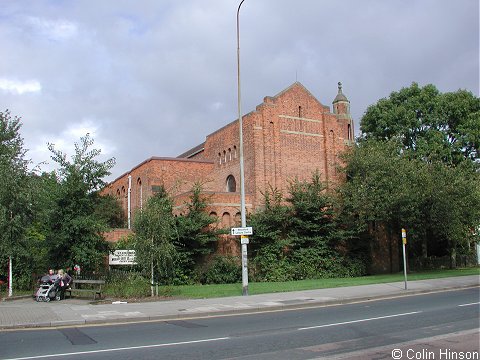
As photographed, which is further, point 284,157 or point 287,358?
point 284,157

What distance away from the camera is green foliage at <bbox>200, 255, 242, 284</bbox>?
31.2 m

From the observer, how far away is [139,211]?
21.0 m

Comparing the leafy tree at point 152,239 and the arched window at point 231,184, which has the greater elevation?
the arched window at point 231,184

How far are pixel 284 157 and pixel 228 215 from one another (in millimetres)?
7378

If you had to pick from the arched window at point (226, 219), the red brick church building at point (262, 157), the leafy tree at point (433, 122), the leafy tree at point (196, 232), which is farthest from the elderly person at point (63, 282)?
the leafy tree at point (433, 122)

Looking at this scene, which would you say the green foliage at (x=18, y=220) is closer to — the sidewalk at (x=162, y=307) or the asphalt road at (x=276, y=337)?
the sidewalk at (x=162, y=307)

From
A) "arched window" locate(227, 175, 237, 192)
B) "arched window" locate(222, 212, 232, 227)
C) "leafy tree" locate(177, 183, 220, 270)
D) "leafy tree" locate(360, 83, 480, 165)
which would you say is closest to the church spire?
"leafy tree" locate(360, 83, 480, 165)

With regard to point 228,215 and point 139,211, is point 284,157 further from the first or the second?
point 139,211

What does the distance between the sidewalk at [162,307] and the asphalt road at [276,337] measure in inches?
33.0

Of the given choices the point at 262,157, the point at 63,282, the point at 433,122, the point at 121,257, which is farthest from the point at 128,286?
the point at 433,122

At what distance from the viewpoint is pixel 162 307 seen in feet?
54.0

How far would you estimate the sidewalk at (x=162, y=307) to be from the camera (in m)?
14.0

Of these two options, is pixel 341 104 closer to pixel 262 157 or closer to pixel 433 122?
pixel 433 122

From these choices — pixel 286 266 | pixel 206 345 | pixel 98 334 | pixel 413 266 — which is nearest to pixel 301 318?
pixel 206 345
